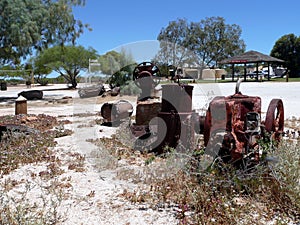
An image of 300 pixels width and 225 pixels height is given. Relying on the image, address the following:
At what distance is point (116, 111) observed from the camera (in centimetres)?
770

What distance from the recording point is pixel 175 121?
15.6 feet

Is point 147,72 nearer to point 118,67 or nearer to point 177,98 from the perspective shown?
point 177,98

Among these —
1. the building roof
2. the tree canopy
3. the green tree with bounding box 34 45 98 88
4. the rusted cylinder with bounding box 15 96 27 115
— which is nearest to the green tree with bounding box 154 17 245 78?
the tree canopy

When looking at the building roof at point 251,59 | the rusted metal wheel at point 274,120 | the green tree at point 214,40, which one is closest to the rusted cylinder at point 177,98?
the rusted metal wheel at point 274,120

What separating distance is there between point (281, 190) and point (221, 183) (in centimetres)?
56

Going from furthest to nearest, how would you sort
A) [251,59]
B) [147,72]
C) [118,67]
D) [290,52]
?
[290,52]
[251,59]
[118,67]
[147,72]

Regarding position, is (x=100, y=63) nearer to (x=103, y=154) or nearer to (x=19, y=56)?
(x=19, y=56)

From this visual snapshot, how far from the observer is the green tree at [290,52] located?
46.2 metres

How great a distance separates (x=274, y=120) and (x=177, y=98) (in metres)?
1.40

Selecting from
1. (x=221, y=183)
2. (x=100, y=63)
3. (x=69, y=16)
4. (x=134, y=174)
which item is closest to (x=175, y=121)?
(x=134, y=174)

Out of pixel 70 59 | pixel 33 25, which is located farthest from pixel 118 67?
pixel 70 59

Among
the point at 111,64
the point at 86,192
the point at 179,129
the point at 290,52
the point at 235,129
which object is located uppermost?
the point at 290,52

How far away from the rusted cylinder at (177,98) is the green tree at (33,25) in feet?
39.9

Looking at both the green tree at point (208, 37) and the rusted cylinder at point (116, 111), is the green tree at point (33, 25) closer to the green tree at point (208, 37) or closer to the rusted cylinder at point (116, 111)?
the rusted cylinder at point (116, 111)
